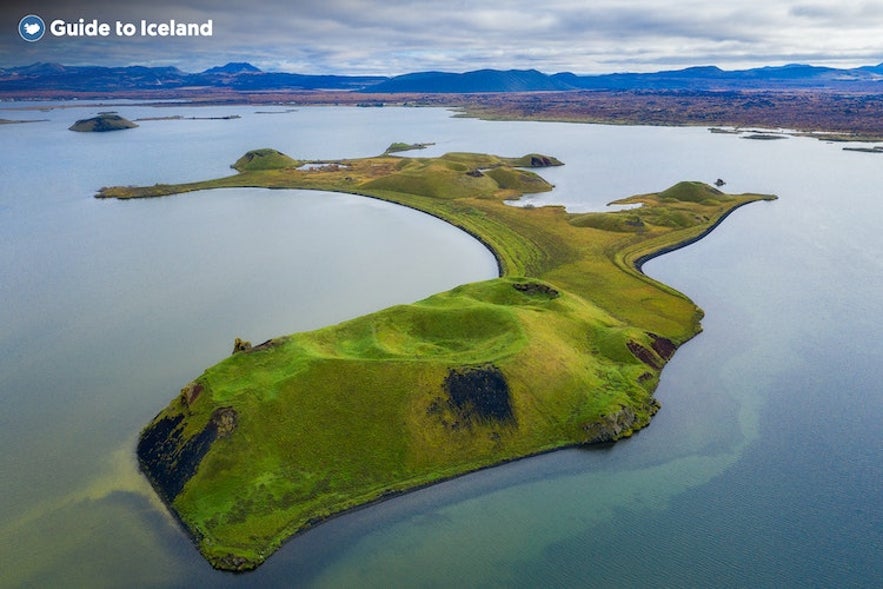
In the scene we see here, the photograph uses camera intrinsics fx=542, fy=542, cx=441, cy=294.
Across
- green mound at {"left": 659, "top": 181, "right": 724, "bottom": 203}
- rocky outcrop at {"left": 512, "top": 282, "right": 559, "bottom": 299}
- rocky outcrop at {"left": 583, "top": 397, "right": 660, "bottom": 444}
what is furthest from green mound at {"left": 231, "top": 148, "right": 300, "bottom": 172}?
rocky outcrop at {"left": 583, "top": 397, "right": 660, "bottom": 444}

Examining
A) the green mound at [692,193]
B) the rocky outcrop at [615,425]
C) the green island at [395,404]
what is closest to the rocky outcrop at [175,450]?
the green island at [395,404]

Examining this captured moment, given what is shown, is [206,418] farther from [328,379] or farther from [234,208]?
[234,208]

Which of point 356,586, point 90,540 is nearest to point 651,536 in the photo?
point 356,586

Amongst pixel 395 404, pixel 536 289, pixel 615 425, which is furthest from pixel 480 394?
pixel 536 289

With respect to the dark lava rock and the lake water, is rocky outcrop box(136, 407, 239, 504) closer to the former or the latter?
the lake water

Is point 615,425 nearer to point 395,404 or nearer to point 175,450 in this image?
point 395,404
